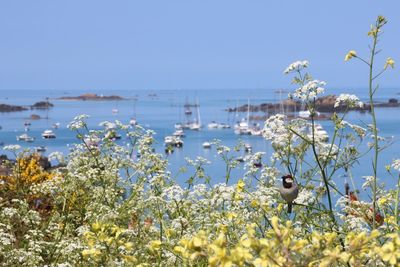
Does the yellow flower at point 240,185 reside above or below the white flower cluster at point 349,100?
below

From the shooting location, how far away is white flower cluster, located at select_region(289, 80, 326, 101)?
405 centimetres

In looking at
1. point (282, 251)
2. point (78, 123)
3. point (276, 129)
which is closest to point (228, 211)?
point (276, 129)

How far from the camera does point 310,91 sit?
4125 mm

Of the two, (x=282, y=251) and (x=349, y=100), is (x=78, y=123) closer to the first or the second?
(x=349, y=100)

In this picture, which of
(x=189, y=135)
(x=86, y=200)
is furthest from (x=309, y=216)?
(x=189, y=135)

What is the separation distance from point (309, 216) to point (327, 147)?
0.51 metres

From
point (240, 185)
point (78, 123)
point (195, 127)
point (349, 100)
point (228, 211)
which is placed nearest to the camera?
point (240, 185)

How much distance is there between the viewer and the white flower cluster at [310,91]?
4.05 m

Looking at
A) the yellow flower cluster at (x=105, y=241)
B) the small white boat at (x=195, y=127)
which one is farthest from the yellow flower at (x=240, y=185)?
the small white boat at (x=195, y=127)

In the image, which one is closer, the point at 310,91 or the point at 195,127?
the point at 310,91

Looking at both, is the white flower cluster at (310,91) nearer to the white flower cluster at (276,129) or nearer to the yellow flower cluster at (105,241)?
the white flower cluster at (276,129)

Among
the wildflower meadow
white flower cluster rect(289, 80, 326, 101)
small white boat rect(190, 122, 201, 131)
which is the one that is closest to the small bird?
the wildflower meadow

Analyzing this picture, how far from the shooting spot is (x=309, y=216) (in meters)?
→ 4.50

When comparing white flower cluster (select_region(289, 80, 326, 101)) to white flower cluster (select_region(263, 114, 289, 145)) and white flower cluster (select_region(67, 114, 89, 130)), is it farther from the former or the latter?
white flower cluster (select_region(67, 114, 89, 130))
